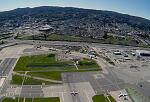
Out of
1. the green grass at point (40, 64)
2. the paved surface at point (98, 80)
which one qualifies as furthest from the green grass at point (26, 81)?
the green grass at point (40, 64)

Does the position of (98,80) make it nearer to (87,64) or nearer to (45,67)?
(87,64)

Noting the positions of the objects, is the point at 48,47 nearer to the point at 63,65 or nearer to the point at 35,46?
the point at 35,46

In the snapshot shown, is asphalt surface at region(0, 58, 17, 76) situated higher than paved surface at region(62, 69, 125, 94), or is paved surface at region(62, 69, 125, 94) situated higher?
asphalt surface at region(0, 58, 17, 76)

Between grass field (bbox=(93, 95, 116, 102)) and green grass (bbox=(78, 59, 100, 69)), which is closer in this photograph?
grass field (bbox=(93, 95, 116, 102))

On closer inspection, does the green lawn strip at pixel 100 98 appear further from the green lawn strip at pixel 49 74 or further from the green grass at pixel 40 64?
the green grass at pixel 40 64

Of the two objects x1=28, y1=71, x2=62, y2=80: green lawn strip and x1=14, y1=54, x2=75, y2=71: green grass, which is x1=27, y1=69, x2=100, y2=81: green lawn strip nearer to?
x1=28, y1=71, x2=62, y2=80: green lawn strip

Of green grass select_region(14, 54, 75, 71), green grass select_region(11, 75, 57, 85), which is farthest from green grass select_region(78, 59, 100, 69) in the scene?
green grass select_region(11, 75, 57, 85)
